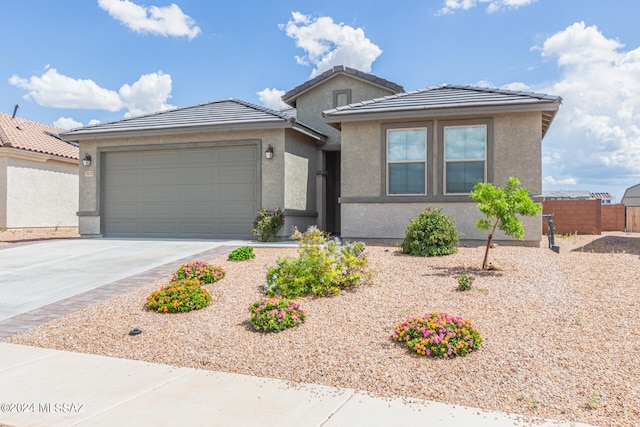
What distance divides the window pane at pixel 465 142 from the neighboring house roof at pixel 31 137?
15.5 metres

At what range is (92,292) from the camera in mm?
7371

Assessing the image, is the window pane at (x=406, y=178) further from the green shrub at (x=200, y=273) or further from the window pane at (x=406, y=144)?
the green shrub at (x=200, y=273)

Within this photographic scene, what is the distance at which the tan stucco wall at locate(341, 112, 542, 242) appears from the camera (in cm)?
1080

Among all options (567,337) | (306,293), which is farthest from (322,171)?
(567,337)

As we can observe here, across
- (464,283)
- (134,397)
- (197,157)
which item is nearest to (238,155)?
(197,157)

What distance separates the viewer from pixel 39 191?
18797mm

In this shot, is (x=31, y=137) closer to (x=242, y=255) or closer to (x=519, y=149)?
(x=242, y=255)

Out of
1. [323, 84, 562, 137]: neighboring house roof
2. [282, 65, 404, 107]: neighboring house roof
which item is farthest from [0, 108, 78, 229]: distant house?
[323, 84, 562, 137]: neighboring house roof

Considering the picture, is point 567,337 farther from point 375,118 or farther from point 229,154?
point 229,154

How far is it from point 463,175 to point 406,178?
4.45 ft

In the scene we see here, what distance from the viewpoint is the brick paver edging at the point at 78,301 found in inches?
238

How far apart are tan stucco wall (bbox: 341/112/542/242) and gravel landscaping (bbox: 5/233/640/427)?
3.29m

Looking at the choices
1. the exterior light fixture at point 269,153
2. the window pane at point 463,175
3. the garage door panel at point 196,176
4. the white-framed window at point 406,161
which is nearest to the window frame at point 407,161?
the white-framed window at point 406,161

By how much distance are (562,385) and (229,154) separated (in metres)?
11.0
